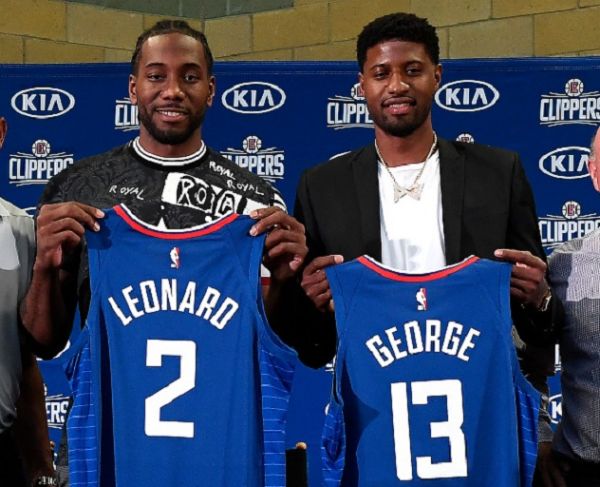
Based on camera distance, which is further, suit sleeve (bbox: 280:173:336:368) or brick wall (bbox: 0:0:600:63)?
brick wall (bbox: 0:0:600:63)

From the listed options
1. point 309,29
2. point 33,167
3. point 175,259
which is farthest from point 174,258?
point 309,29

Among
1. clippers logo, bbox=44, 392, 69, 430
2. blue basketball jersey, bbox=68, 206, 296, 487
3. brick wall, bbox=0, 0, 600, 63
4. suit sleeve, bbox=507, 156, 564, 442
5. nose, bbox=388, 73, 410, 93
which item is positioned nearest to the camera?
blue basketball jersey, bbox=68, 206, 296, 487

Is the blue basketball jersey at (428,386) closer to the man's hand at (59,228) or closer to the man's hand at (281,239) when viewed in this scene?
the man's hand at (281,239)

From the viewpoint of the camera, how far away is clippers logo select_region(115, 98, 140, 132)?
4.46 m

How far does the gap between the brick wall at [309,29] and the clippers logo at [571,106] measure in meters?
1.19

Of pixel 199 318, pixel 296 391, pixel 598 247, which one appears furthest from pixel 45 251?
pixel 296 391

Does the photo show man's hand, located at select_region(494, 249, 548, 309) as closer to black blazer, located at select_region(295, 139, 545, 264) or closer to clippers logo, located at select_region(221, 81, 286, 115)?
black blazer, located at select_region(295, 139, 545, 264)

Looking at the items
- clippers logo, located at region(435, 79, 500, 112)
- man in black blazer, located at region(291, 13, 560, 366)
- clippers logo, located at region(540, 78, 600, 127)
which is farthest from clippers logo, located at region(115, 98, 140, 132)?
man in black blazer, located at region(291, 13, 560, 366)

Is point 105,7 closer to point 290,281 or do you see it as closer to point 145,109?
point 145,109

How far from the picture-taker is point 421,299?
2420mm

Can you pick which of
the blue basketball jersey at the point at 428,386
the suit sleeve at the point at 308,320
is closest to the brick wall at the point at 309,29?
the suit sleeve at the point at 308,320

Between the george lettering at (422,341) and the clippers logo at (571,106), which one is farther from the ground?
the clippers logo at (571,106)

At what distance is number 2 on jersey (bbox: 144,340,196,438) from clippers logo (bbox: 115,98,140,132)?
86.8 inches

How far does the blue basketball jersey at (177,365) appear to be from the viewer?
2344 millimetres
